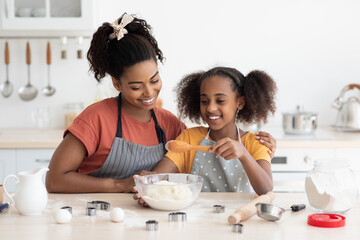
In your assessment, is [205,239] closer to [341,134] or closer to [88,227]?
[88,227]

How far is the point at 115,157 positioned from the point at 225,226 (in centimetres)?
65

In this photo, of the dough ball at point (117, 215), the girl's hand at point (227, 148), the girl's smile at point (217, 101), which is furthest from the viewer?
the girl's smile at point (217, 101)

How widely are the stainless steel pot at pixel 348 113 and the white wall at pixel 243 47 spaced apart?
28 centimetres

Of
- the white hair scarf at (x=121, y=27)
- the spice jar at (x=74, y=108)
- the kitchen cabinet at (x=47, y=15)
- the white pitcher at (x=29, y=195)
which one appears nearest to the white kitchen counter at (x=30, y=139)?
the spice jar at (x=74, y=108)

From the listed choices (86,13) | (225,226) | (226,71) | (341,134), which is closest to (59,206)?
(225,226)

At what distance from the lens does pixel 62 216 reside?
1.39m

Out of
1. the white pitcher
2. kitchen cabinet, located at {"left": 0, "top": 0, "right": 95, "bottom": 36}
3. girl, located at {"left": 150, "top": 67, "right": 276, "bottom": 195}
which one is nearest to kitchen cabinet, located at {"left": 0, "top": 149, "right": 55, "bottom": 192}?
kitchen cabinet, located at {"left": 0, "top": 0, "right": 95, "bottom": 36}

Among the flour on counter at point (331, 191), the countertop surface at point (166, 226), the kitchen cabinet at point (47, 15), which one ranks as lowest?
the countertop surface at point (166, 226)

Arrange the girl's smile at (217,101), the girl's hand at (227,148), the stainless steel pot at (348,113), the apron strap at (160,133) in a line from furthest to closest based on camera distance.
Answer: the stainless steel pot at (348,113)
the apron strap at (160,133)
the girl's smile at (217,101)
the girl's hand at (227,148)

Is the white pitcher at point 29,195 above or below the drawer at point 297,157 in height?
above

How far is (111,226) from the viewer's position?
1377mm

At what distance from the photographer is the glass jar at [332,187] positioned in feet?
4.73

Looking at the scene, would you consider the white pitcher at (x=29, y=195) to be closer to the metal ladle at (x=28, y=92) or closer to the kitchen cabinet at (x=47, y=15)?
the kitchen cabinet at (x=47, y=15)

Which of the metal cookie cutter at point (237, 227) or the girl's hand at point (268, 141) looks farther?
the girl's hand at point (268, 141)
